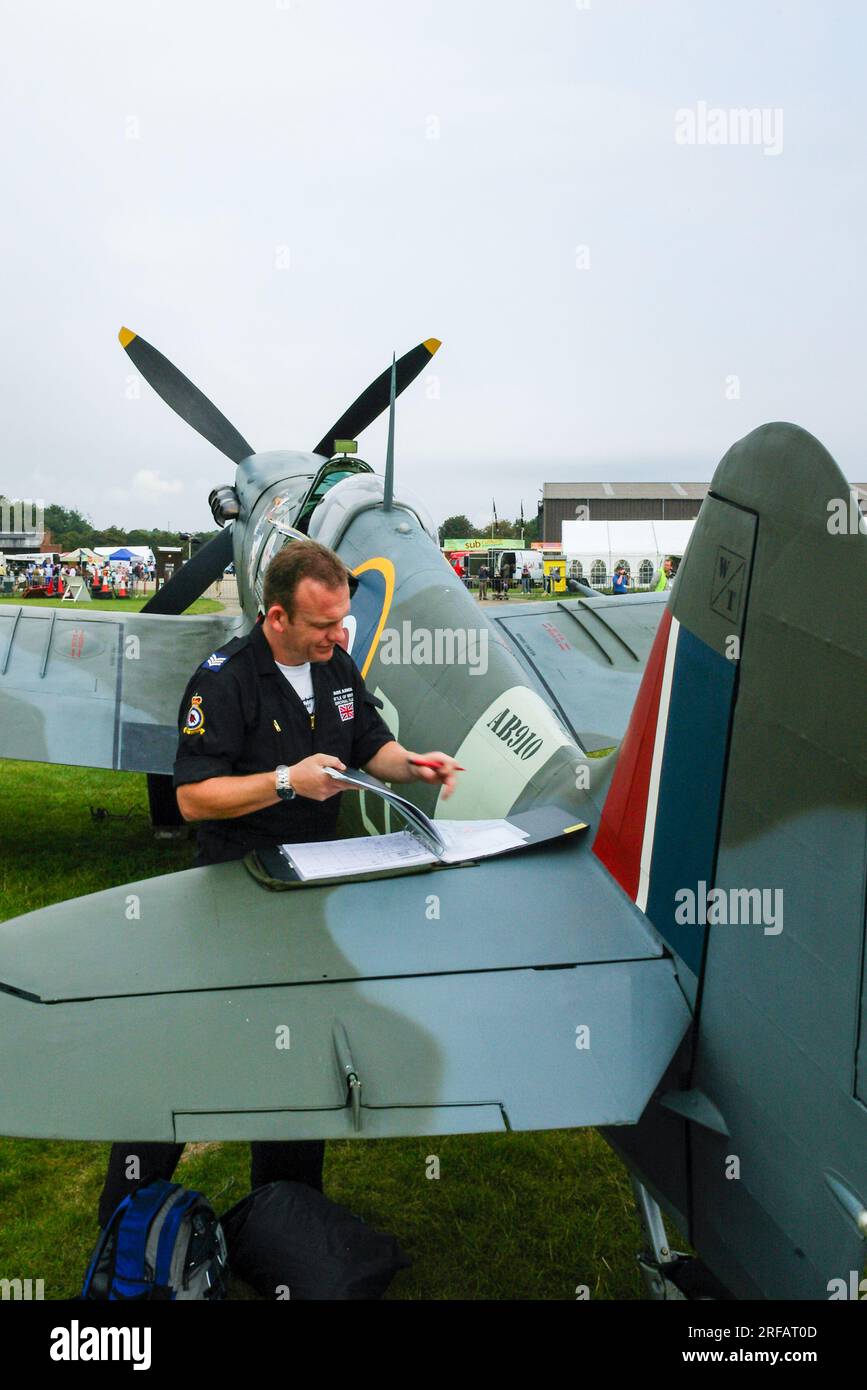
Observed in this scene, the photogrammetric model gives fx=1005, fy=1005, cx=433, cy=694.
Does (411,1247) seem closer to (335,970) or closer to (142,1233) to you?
(142,1233)

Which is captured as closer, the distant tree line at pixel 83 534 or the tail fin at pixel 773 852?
the tail fin at pixel 773 852

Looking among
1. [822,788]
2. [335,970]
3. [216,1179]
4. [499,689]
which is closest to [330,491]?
[499,689]

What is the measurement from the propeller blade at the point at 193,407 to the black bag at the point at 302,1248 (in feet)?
23.6

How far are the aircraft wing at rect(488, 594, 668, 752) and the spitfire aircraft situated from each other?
4.01 m

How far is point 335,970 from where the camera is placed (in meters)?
2.12

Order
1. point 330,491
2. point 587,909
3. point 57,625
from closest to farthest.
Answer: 1. point 587,909
2. point 330,491
3. point 57,625

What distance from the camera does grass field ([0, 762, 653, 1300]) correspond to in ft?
10.1

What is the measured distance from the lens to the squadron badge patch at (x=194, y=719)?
2.62 metres

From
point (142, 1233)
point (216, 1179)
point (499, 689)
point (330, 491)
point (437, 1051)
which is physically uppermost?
point (330, 491)

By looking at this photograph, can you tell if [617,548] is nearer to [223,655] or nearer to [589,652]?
[589,652]

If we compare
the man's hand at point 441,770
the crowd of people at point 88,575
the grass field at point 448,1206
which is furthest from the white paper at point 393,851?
the crowd of people at point 88,575

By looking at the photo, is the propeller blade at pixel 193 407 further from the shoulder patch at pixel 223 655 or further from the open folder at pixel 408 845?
the open folder at pixel 408 845

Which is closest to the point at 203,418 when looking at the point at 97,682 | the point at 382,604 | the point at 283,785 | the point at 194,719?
the point at 97,682

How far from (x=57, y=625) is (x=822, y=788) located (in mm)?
7079
